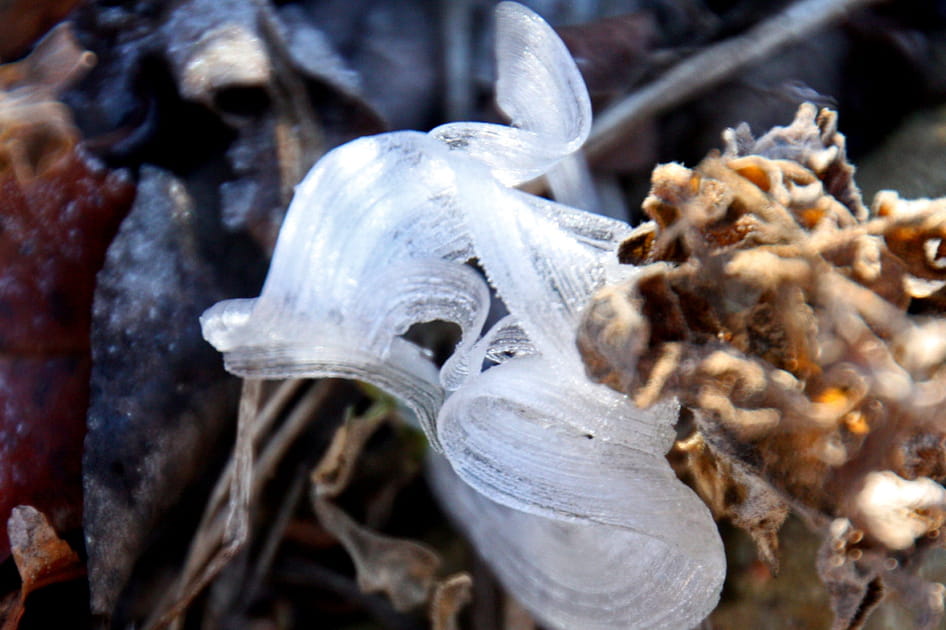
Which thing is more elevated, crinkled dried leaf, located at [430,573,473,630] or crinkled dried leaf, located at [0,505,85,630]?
crinkled dried leaf, located at [0,505,85,630]

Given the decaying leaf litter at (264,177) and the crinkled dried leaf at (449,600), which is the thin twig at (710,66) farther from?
the crinkled dried leaf at (449,600)

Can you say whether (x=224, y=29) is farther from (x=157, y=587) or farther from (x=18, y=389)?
(x=157, y=587)

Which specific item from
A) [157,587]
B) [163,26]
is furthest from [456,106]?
[157,587]

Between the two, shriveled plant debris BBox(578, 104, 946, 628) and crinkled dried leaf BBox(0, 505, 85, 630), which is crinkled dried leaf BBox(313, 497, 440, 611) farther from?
shriveled plant debris BBox(578, 104, 946, 628)

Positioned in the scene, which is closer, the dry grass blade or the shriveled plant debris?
the shriveled plant debris

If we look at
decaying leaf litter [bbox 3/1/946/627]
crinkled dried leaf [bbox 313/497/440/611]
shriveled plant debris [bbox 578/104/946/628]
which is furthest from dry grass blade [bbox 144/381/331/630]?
shriveled plant debris [bbox 578/104/946/628]

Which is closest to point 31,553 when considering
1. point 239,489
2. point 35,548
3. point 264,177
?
point 35,548

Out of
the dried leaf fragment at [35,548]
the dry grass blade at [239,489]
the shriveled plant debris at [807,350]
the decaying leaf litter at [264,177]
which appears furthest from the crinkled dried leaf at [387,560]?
the shriveled plant debris at [807,350]
